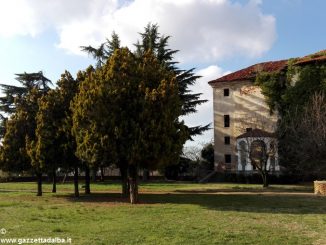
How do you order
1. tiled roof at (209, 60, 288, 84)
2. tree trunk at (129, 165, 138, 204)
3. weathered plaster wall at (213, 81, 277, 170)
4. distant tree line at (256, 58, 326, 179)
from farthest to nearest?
weathered plaster wall at (213, 81, 277, 170)
tiled roof at (209, 60, 288, 84)
distant tree line at (256, 58, 326, 179)
tree trunk at (129, 165, 138, 204)

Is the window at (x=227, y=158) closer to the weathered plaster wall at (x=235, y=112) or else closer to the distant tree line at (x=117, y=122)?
the weathered plaster wall at (x=235, y=112)

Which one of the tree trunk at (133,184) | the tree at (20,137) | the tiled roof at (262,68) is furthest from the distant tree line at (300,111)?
the tree at (20,137)

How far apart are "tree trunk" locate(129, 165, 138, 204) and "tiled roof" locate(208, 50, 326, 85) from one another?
1161 inches

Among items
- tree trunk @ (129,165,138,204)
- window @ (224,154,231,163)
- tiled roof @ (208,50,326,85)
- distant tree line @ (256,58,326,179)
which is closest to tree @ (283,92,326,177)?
distant tree line @ (256,58,326,179)

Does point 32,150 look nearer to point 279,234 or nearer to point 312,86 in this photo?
point 279,234

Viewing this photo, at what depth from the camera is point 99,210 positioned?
1883 centimetres

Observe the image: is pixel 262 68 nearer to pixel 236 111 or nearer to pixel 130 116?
pixel 236 111

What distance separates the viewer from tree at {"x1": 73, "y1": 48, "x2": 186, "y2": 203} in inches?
863

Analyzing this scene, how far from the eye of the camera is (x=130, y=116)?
74.0 ft

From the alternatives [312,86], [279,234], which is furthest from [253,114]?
[279,234]

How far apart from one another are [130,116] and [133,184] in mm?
3412

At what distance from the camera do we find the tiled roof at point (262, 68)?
155 ft

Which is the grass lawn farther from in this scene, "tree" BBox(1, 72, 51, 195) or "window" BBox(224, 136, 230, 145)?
"window" BBox(224, 136, 230, 145)

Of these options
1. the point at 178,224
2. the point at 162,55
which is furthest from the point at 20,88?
the point at 178,224
